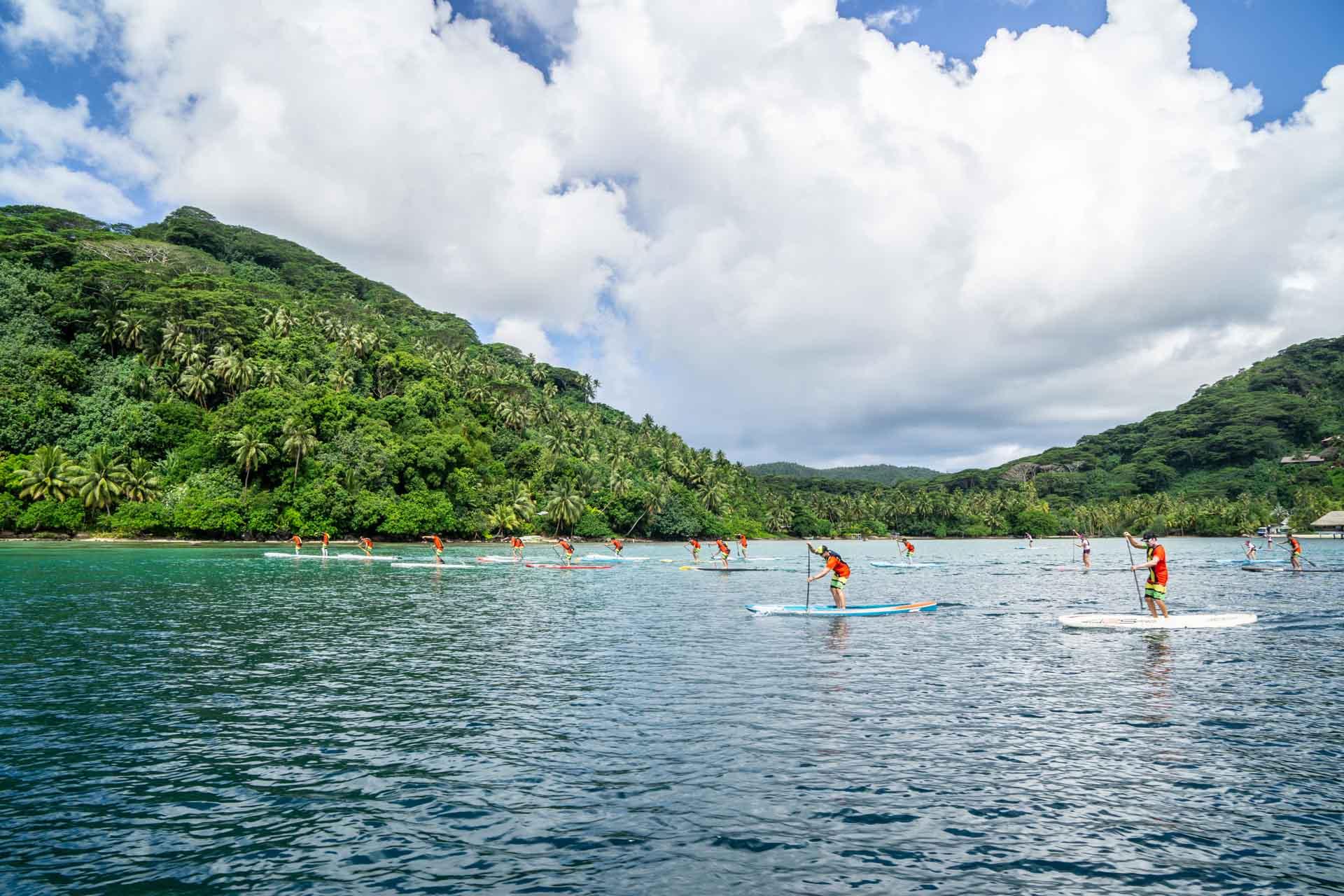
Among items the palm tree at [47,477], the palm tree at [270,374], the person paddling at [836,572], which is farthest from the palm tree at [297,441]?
the person paddling at [836,572]

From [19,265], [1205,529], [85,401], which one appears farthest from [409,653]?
[1205,529]

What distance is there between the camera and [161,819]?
399 inches

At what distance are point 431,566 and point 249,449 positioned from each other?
55185mm

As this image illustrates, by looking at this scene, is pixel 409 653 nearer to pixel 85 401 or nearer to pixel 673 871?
pixel 673 871

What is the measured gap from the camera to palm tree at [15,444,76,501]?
93.8 metres

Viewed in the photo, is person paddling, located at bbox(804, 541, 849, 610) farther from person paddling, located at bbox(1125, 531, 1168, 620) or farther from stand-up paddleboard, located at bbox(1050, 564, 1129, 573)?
Answer: stand-up paddleboard, located at bbox(1050, 564, 1129, 573)

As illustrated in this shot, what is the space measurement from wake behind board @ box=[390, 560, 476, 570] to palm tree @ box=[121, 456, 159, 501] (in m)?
56.3

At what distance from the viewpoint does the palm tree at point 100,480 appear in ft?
313

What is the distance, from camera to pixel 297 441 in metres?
105

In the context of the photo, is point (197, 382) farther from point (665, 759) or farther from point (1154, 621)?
point (1154, 621)

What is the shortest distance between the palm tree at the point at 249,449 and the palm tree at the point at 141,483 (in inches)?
402

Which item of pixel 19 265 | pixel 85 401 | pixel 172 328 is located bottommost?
pixel 85 401

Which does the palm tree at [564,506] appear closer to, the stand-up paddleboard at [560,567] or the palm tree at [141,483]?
the palm tree at [141,483]

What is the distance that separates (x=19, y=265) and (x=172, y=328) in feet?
121
